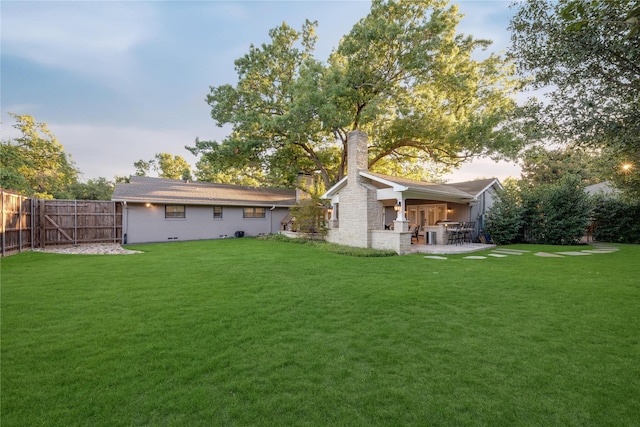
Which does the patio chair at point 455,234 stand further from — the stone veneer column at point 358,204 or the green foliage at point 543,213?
the stone veneer column at point 358,204

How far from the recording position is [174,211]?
1684 centimetres

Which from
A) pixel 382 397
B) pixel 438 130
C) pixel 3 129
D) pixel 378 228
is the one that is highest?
pixel 3 129

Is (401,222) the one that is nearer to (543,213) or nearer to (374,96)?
(374,96)

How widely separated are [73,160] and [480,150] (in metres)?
32.3

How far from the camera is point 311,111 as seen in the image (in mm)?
15977

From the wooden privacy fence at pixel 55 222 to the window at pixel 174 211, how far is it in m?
2.20

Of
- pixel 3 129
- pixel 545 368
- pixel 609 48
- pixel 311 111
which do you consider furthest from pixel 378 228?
pixel 3 129

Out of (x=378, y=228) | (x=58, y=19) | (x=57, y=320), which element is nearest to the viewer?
(x=57, y=320)

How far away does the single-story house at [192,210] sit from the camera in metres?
15.8

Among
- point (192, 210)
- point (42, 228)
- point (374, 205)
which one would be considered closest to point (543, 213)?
point (374, 205)

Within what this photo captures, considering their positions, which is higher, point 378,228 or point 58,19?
point 58,19

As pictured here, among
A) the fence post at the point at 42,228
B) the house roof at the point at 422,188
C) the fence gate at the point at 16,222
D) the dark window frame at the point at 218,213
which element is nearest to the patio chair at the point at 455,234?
the house roof at the point at 422,188

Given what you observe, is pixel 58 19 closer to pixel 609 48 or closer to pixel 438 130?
pixel 609 48

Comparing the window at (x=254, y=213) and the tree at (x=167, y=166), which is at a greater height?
the tree at (x=167, y=166)
